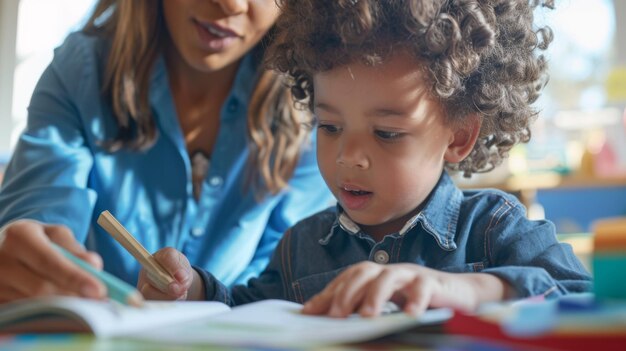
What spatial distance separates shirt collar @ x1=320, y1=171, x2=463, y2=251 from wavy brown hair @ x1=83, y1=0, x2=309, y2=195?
0.34 meters

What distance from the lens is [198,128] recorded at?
4.41ft

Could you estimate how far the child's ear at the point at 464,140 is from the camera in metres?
0.99

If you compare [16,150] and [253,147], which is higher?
[253,147]

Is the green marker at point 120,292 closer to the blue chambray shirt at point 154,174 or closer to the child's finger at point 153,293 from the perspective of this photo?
the child's finger at point 153,293

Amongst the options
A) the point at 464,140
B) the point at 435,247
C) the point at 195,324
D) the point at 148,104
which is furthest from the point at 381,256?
the point at 148,104

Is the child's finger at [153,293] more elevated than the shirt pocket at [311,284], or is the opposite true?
the shirt pocket at [311,284]

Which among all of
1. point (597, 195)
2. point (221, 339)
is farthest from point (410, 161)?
point (597, 195)

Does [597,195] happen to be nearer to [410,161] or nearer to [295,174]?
[295,174]

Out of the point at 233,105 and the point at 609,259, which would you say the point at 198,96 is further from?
the point at 609,259

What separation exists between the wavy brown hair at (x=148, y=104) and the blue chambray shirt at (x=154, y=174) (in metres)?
0.02

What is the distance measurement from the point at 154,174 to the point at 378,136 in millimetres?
525

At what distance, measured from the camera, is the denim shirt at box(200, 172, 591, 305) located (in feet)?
2.76

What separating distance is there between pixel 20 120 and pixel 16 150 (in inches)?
93.1

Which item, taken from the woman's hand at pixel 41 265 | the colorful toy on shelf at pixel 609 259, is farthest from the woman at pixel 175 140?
the colorful toy on shelf at pixel 609 259
